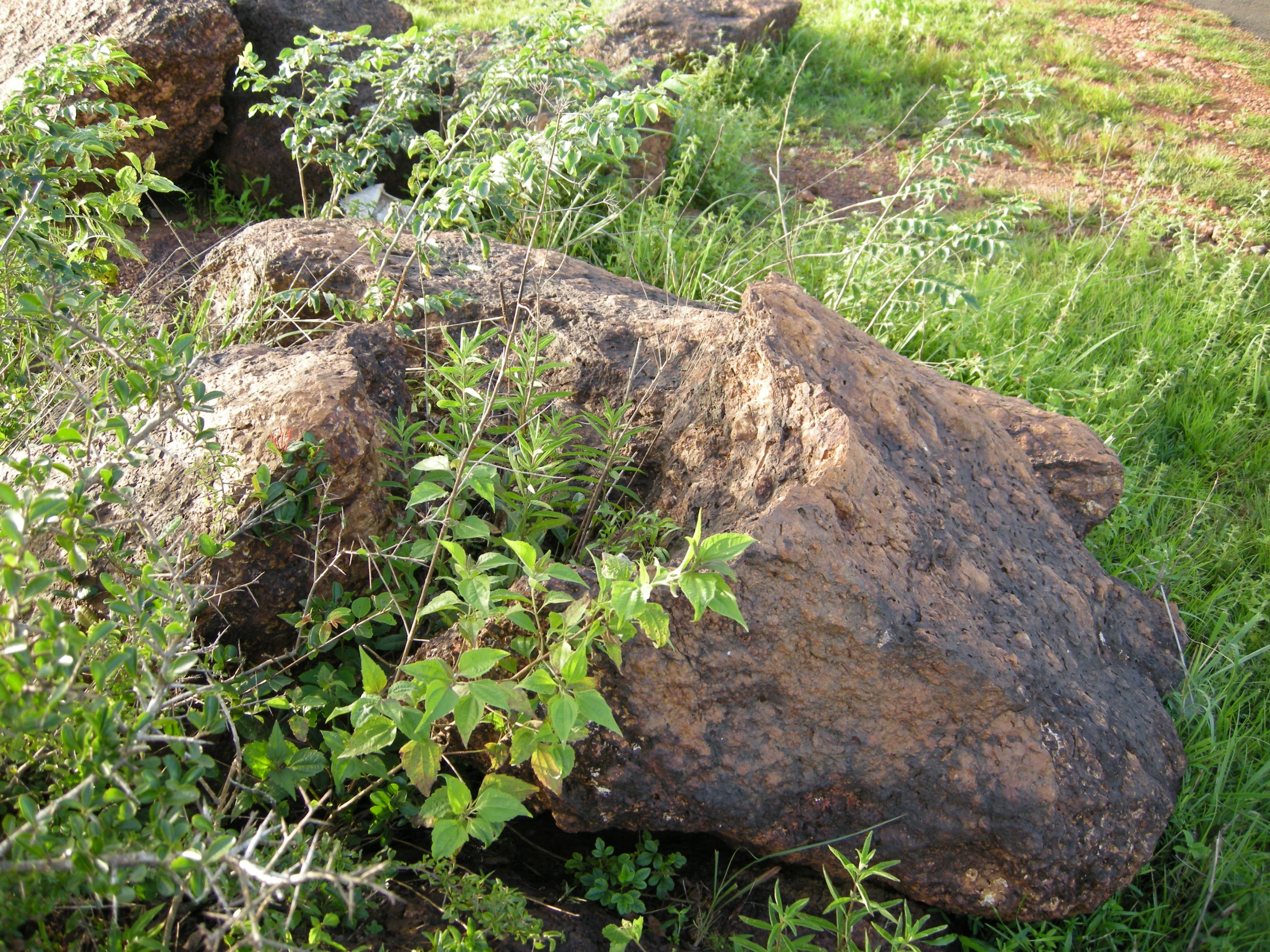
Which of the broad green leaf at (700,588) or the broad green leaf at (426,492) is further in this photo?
the broad green leaf at (426,492)

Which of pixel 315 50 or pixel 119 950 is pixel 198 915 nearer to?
pixel 119 950

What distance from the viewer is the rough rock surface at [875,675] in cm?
187

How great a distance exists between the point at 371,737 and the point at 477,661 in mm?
309

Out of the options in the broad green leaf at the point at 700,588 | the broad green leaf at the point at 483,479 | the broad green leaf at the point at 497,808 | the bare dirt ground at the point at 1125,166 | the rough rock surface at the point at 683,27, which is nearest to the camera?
the broad green leaf at the point at 700,588

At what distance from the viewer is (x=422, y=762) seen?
5.68 feet

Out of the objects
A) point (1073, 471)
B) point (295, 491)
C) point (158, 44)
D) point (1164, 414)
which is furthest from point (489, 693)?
point (158, 44)

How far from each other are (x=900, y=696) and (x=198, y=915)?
1470mm

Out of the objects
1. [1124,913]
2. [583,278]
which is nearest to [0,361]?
[583,278]

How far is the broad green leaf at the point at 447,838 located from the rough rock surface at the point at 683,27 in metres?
5.10

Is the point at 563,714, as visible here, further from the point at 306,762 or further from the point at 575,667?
the point at 306,762

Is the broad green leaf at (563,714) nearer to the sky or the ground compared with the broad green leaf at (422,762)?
nearer to the sky

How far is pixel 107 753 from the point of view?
1318 millimetres

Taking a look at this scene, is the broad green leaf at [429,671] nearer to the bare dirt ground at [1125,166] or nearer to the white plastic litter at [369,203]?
the white plastic litter at [369,203]

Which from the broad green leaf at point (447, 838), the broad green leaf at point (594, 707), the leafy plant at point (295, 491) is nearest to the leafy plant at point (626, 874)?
the broad green leaf at point (447, 838)
